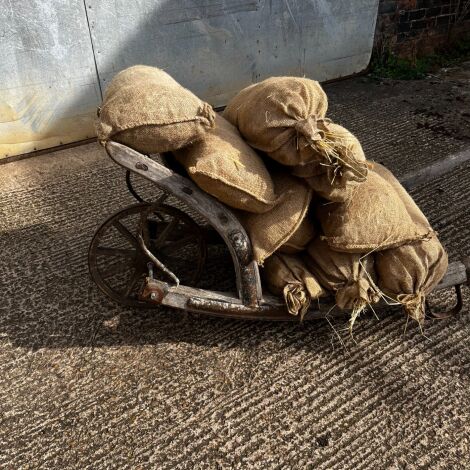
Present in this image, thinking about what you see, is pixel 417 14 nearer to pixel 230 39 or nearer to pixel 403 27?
pixel 403 27

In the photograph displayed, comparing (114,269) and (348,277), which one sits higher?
(348,277)

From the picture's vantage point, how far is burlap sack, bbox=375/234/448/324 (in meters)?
2.05

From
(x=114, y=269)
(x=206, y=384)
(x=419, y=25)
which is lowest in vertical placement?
(x=206, y=384)

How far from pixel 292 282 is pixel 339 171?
560 mm

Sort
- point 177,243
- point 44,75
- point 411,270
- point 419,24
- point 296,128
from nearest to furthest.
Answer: point 296,128, point 411,270, point 177,243, point 44,75, point 419,24

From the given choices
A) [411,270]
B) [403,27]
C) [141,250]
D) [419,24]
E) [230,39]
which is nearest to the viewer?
[411,270]

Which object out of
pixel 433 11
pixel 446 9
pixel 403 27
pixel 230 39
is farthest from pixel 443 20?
pixel 230 39

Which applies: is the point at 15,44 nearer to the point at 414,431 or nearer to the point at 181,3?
the point at 181,3

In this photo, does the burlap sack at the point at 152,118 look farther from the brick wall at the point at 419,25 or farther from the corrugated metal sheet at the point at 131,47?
the brick wall at the point at 419,25

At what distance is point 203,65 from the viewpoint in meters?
4.48

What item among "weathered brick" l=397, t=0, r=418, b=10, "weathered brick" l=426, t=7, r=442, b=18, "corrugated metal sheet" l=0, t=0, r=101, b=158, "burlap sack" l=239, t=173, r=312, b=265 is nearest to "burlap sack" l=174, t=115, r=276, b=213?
"burlap sack" l=239, t=173, r=312, b=265

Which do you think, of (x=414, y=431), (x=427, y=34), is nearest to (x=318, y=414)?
(x=414, y=431)

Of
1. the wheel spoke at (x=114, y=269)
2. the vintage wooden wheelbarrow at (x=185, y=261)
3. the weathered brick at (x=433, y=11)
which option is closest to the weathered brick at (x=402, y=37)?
the weathered brick at (x=433, y=11)

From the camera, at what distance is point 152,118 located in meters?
1.79
